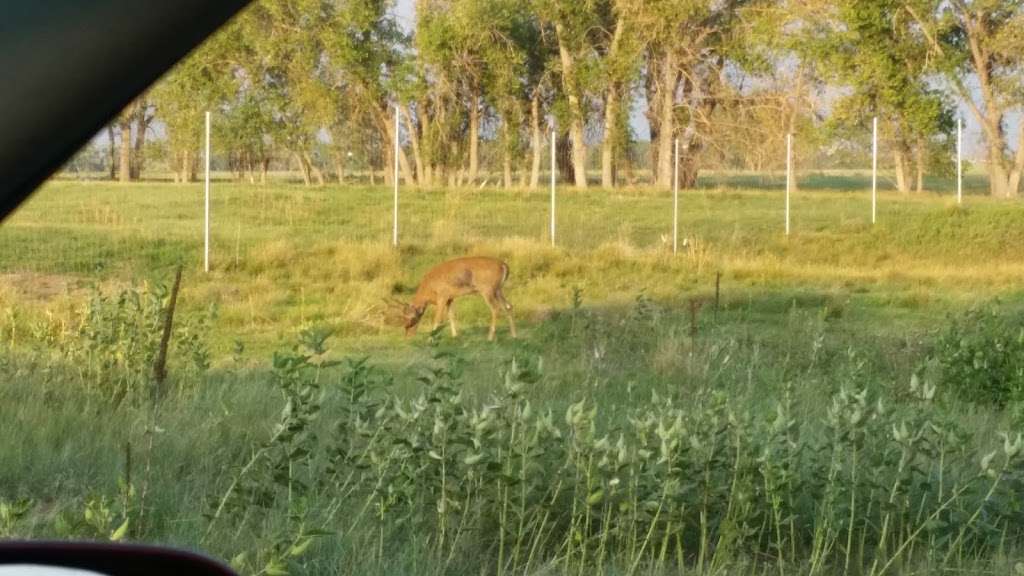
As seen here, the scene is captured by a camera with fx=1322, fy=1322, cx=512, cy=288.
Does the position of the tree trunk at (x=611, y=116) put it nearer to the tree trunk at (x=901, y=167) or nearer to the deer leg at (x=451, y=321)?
the tree trunk at (x=901, y=167)

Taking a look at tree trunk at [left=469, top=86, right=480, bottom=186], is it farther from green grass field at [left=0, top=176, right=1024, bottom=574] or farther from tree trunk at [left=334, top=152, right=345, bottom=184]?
green grass field at [left=0, top=176, right=1024, bottom=574]

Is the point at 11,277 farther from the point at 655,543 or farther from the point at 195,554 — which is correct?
the point at 195,554

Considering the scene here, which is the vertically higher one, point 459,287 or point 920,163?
point 920,163

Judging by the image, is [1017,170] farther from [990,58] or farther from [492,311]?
[492,311]

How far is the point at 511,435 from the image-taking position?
3338mm

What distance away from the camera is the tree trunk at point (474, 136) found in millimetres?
20516

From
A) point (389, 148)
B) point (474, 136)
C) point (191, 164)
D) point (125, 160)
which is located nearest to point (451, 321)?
point (125, 160)

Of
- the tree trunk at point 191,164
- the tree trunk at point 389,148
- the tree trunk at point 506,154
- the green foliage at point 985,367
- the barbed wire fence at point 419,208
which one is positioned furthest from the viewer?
the tree trunk at point 506,154

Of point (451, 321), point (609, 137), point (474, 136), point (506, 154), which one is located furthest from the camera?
point (609, 137)

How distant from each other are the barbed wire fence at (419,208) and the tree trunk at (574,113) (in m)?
0.35

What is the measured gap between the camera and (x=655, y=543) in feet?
10.9

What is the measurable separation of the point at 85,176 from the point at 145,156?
1.74 metres

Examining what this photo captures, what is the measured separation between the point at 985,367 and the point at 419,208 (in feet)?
39.1

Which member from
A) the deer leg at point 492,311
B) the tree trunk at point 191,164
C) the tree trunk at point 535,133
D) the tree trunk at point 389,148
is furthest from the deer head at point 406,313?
the tree trunk at point 535,133
